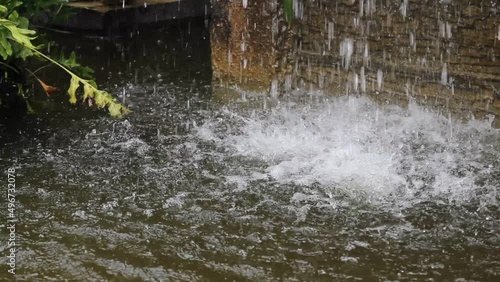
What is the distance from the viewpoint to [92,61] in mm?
7527

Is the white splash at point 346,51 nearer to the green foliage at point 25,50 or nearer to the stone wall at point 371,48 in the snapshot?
the stone wall at point 371,48

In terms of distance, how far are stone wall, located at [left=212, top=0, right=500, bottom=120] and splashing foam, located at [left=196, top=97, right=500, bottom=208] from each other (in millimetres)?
169

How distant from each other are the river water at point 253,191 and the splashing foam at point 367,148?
0.04 ft

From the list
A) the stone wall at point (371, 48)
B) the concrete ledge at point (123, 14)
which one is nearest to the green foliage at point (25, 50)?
the stone wall at point (371, 48)

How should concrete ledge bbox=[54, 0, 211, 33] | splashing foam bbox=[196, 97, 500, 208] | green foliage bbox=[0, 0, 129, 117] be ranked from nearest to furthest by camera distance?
splashing foam bbox=[196, 97, 500, 208] < green foliage bbox=[0, 0, 129, 117] < concrete ledge bbox=[54, 0, 211, 33]

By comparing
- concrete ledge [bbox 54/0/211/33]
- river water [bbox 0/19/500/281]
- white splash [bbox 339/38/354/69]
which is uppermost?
concrete ledge [bbox 54/0/211/33]

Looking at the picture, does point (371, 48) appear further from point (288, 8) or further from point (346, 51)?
point (288, 8)

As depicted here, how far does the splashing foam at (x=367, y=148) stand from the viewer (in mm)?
4473

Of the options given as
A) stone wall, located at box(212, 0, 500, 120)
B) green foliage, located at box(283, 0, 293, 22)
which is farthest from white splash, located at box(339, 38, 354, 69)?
green foliage, located at box(283, 0, 293, 22)

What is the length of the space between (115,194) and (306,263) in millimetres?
1269

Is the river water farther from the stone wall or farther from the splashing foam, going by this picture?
the stone wall

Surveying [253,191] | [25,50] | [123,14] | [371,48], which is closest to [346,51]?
[371,48]

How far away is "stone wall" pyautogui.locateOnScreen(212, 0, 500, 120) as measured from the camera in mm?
5406

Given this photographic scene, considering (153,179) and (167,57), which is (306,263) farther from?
(167,57)
